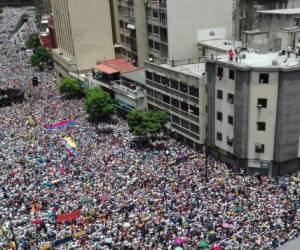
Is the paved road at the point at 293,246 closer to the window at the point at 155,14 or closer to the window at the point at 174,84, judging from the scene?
the window at the point at 174,84

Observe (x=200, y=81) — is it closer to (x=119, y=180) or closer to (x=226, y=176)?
(x=226, y=176)

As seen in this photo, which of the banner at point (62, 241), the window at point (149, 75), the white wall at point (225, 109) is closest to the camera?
the banner at point (62, 241)

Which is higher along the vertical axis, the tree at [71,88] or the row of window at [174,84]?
the row of window at [174,84]

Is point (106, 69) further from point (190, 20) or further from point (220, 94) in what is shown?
point (220, 94)

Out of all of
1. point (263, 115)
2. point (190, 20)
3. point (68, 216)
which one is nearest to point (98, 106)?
point (190, 20)

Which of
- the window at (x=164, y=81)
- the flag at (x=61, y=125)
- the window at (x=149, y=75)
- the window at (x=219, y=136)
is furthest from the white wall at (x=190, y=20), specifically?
the window at (x=219, y=136)

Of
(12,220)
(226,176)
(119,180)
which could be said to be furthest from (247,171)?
(12,220)

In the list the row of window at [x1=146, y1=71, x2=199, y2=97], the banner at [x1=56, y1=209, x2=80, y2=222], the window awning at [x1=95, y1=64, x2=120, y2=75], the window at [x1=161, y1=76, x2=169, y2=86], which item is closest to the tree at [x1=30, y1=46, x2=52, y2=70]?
the window awning at [x1=95, y1=64, x2=120, y2=75]
